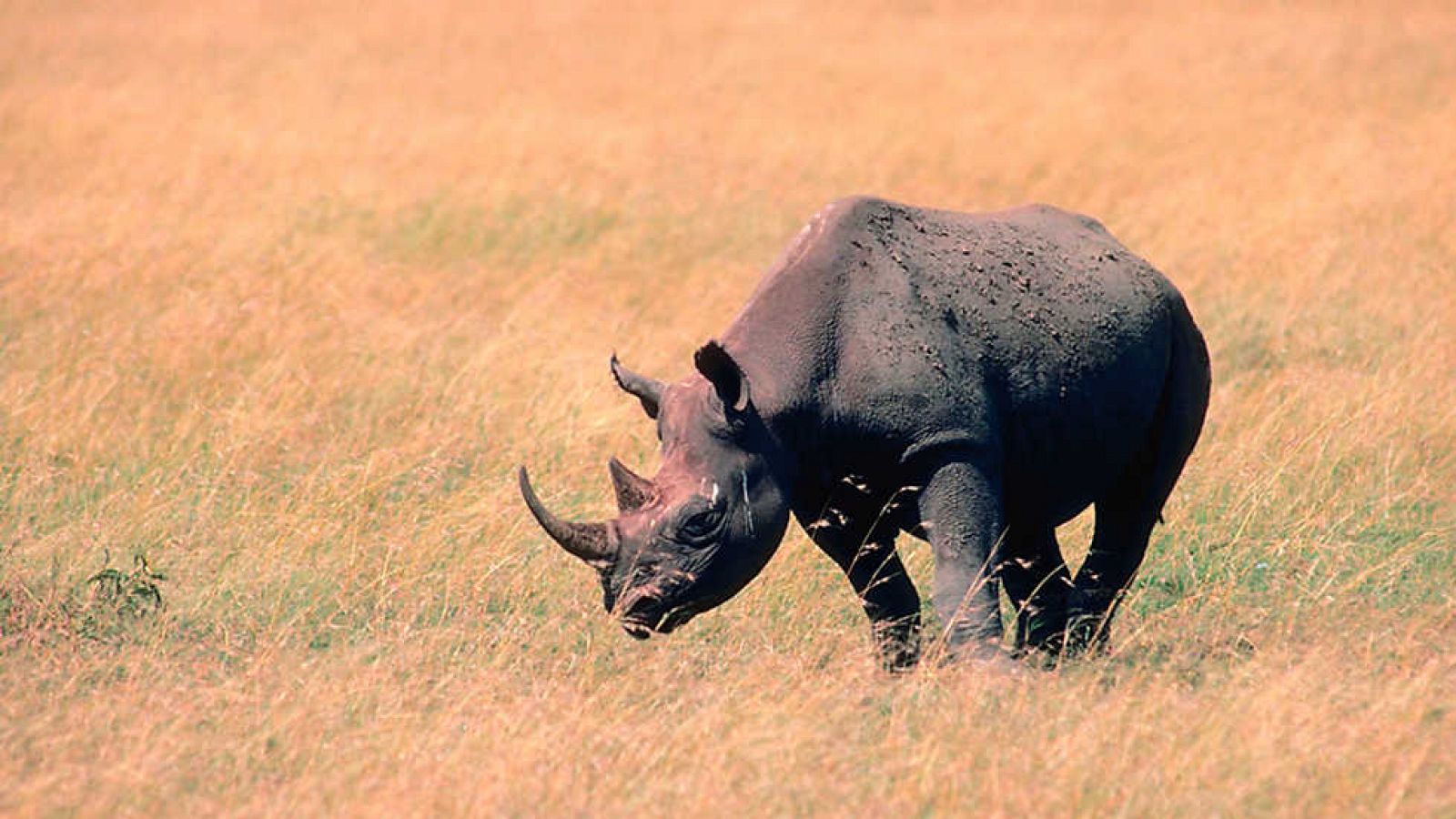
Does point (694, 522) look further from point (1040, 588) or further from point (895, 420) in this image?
point (1040, 588)

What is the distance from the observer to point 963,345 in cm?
692

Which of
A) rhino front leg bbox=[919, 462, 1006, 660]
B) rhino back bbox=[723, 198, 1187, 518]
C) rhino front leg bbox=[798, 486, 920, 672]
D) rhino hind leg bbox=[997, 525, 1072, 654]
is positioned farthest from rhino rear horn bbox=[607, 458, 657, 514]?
rhino hind leg bbox=[997, 525, 1072, 654]

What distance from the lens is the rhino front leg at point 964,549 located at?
6.78 metres

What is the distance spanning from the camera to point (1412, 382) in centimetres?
1026

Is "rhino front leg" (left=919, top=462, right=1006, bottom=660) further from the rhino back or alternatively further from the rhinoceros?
the rhino back

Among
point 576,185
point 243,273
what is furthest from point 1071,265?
point 576,185

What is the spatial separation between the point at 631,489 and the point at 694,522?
24 centimetres

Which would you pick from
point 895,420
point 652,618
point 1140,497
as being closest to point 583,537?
point 652,618

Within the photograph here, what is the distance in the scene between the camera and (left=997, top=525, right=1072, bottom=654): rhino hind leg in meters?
7.90

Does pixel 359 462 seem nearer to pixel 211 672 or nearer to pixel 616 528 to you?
pixel 211 672

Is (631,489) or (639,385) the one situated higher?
(639,385)

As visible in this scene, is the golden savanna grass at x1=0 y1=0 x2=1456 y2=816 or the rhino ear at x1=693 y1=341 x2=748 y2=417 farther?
the rhino ear at x1=693 y1=341 x2=748 y2=417

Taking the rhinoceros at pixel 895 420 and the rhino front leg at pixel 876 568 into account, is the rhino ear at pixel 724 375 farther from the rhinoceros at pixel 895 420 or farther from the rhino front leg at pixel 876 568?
the rhino front leg at pixel 876 568

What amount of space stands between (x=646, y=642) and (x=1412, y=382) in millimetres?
4623
